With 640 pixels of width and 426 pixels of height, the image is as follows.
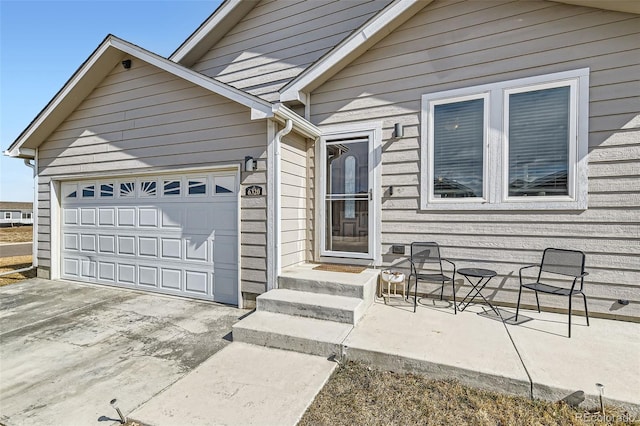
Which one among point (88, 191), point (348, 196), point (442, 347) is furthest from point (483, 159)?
point (88, 191)

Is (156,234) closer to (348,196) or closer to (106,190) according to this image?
(106,190)

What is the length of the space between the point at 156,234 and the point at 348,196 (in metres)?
3.48

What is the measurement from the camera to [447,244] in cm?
416

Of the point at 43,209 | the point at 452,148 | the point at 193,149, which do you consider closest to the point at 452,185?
the point at 452,148

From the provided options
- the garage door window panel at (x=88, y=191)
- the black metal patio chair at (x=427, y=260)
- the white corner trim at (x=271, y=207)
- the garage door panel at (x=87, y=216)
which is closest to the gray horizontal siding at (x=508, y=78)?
the black metal patio chair at (x=427, y=260)

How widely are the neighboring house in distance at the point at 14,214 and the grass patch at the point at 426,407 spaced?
38665mm

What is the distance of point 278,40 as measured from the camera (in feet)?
19.7

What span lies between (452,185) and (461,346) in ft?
7.07

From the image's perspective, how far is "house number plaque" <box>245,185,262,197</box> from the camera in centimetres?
447

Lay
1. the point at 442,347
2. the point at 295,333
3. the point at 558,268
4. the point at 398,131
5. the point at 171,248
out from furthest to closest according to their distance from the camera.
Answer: the point at 171,248, the point at 398,131, the point at 558,268, the point at 295,333, the point at 442,347

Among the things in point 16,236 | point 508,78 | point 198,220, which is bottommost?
point 16,236

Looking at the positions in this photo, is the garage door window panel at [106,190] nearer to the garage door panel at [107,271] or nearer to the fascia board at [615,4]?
the garage door panel at [107,271]

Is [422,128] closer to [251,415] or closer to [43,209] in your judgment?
[251,415]

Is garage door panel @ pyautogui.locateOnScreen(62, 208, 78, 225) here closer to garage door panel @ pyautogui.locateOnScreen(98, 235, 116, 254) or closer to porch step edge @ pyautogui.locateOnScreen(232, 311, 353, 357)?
garage door panel @ pyautogui.locateOnScreen(98, 235, 116, 254)
